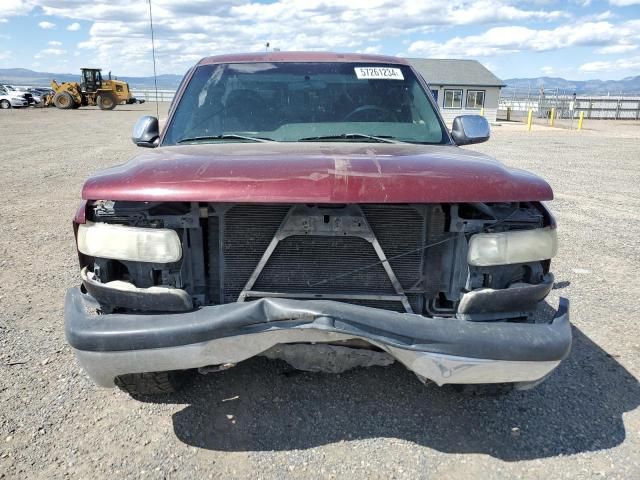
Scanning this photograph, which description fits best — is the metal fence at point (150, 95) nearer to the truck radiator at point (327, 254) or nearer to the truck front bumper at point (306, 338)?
the truck radiator at point (327, 254)

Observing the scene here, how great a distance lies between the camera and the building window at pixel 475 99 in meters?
37.6

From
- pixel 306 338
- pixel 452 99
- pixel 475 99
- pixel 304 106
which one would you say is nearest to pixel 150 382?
pixel 306 338

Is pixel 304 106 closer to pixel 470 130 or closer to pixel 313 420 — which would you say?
pixel 470 130

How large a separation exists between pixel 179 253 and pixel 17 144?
15691 millimetres

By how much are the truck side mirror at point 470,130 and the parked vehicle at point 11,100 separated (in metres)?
38.4

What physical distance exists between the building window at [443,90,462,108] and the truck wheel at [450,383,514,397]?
37053 mm

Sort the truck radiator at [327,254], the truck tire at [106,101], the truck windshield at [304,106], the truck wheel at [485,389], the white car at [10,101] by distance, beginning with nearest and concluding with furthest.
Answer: the truck radiator at [327,254] < the truck wheel at [485,389] < the truck windshield at [304,106] < the white car at [10,101] < the truck tire at [106,101]

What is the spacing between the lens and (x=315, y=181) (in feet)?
6.95

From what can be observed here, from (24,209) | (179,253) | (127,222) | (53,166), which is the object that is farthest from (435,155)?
(53,166)

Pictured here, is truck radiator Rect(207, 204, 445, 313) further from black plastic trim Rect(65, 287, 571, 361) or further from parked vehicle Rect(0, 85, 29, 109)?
parked vehicle Rect(0, 85, 29, 109)

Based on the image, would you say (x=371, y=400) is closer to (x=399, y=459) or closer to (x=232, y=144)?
(x=399, y=459)

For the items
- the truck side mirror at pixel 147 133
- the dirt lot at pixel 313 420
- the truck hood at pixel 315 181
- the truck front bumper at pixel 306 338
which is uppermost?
the truck side mirror at pixel 147 133

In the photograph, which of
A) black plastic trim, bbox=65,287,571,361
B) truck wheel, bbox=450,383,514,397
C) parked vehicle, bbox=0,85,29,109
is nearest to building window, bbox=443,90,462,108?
parked vehicle, bbox=0,85,29,109

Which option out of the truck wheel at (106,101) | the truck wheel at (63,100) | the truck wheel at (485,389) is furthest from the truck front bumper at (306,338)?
the truck wheel at (63,100)
